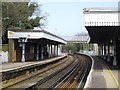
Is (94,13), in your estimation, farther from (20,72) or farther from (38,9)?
(38,9)

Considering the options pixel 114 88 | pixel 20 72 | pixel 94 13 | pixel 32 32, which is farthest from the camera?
A: pixel 32 32

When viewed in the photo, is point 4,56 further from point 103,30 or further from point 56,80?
point 56,80

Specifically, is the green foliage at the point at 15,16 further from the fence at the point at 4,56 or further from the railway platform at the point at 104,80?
the railway platform at the point at 104,80

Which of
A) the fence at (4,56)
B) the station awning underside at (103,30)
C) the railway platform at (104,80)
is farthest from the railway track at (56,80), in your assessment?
the fence at (4,56)

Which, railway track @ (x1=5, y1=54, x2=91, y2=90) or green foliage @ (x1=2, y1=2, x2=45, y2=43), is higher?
green foliage @ (x1=2, y1=2, x2=45, y2=43)

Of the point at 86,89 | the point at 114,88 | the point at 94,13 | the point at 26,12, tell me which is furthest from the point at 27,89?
the point at 26,12

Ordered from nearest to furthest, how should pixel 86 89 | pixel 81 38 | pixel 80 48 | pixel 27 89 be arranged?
pixel 27 89
pixel 86 89
pixel 81 38
pixel 80 48

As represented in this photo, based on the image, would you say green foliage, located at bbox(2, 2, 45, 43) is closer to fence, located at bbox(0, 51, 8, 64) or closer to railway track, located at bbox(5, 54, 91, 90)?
fence, located at bbox(0, 51, 8, 64)

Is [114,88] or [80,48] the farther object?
[80,48]

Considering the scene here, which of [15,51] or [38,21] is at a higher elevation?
[38,21]

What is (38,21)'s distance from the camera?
7144cm

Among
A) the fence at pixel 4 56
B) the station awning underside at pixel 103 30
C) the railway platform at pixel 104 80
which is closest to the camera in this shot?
the railway platform at pixel 104 80

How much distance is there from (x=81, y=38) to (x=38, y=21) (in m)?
56.0

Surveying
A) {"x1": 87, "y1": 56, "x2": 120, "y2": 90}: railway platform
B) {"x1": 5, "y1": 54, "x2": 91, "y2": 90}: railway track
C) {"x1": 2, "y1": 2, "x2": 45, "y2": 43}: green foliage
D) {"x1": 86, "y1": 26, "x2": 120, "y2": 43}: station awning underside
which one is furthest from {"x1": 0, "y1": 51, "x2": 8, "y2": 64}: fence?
{"x1": 87, "y1": 56, "x2": 120, "y2": 90}: railway platform
